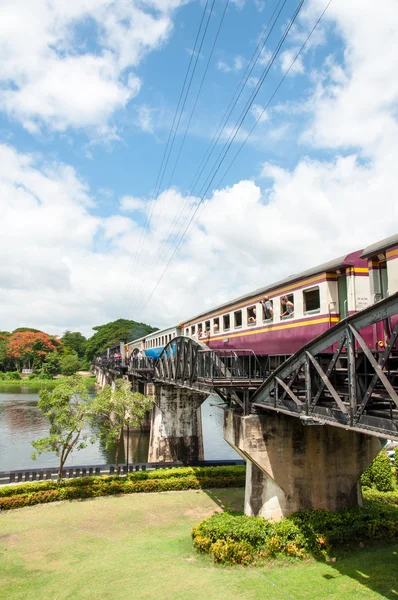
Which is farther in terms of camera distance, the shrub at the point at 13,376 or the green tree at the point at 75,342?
the green tree at the point at 75,342

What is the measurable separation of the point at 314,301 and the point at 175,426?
19.7 metres

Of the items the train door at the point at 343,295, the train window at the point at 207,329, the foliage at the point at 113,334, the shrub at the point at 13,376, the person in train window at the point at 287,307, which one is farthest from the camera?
the foliage at the point at 113,334

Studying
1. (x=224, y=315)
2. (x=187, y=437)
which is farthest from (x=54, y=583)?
(x=187, y=437)

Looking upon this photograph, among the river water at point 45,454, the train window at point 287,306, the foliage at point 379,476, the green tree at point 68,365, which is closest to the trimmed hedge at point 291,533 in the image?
the foliage at point 379,476

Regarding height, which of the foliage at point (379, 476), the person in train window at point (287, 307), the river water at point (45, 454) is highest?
the person in train window at point (287, 307)

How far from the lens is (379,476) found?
19.0 metres

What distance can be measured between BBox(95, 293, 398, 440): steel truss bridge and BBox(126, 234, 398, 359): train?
639 mm

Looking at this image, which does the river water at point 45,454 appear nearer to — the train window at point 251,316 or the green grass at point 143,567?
the green grass at point 143,567

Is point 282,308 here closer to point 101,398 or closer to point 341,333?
point 341,333

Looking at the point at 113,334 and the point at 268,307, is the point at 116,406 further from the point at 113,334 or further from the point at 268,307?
the point at 113,334

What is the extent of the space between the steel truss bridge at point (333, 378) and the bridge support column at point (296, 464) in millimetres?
905

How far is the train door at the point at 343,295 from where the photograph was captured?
12281mm

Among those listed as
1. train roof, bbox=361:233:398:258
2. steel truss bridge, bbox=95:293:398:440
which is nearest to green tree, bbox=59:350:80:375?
steel truss bridge, bbox=95:293:398:440

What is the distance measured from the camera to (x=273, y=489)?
14688mm
